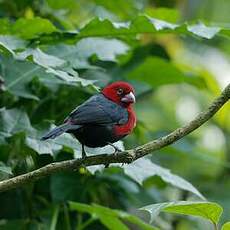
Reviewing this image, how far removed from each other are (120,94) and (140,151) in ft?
3.22

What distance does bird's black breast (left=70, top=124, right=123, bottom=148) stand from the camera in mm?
3020

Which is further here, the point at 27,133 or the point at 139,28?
the point at 139,28

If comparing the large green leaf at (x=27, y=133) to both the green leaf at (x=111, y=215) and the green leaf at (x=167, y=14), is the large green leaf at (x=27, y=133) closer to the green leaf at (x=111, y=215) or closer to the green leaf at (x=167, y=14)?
the green leaf at (x=111, y=215)

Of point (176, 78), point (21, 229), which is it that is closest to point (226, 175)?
→ point (176, 78)

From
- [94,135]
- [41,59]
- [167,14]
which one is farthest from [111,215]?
[167,14]

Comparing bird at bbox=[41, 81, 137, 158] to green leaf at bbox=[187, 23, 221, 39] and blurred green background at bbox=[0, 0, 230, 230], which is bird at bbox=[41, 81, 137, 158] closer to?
blurred green background at bbox=[0, 0, 230, 230]


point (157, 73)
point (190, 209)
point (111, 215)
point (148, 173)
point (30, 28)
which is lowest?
point (111, 215)

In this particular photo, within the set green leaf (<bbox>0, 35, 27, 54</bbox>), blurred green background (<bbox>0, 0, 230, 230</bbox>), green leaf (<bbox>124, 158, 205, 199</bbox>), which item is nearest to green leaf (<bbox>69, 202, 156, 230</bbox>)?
blurred green background (<bbox>0, 0, 230, 230</bbox>)

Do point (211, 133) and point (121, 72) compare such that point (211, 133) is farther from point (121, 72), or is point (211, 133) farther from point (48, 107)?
point (48, 107)

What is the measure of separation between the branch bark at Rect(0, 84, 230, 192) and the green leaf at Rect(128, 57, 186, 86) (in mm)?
1585

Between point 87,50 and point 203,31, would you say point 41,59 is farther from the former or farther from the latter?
point 203,31

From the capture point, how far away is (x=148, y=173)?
3221mm

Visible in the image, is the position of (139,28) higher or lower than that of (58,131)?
higher

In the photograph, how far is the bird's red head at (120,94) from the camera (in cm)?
347
